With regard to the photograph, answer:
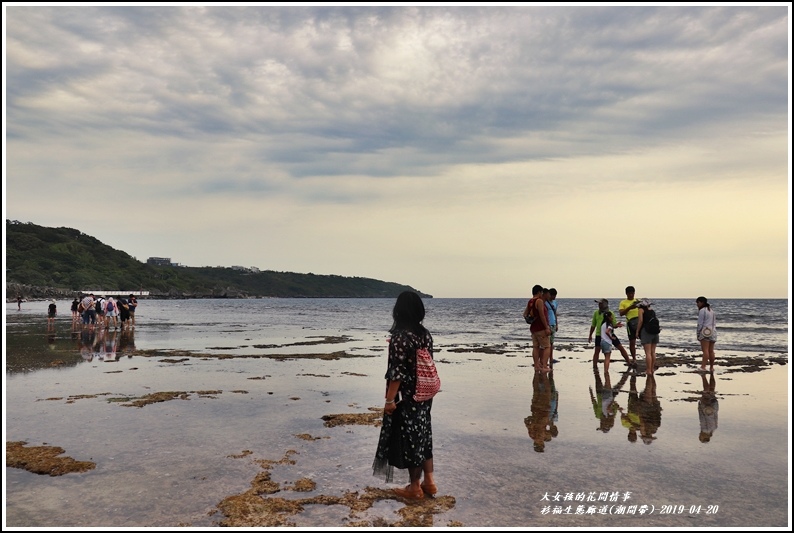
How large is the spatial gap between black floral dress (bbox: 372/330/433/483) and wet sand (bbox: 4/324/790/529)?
17.6 inches

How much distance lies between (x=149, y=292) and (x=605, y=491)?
652 feet

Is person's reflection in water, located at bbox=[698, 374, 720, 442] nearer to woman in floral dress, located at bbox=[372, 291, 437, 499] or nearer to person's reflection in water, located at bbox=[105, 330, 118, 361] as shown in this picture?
woman in floral dress, located at bbox=[372, 291, 437, 499]

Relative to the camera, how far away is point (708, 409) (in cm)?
1130

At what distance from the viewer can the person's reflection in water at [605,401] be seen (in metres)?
9.93

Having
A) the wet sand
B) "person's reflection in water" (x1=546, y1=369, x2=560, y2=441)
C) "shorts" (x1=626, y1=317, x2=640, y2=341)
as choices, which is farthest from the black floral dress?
"shorts" (x1=626, y1=317, x2=640, y2=341)

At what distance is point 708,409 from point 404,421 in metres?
8.49

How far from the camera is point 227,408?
1090cm

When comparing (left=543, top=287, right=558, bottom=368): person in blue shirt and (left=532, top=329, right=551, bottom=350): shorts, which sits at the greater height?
(left=543, top=287, right=558, bottom=368): person in blue shirt

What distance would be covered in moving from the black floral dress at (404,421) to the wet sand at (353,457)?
17.6 inches

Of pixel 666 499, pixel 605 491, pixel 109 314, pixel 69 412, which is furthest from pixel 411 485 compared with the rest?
pixel 109 314

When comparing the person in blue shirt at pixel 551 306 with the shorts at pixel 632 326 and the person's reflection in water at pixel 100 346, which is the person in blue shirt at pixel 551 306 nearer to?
the shorts at pixel 632 326

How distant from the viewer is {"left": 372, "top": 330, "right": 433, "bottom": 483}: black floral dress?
20.1 ft

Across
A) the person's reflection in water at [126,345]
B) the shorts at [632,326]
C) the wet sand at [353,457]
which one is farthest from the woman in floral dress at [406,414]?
the person's reflection in water at [126,345]

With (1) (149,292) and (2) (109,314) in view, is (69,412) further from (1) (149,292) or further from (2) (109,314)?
(1) (149,292)
